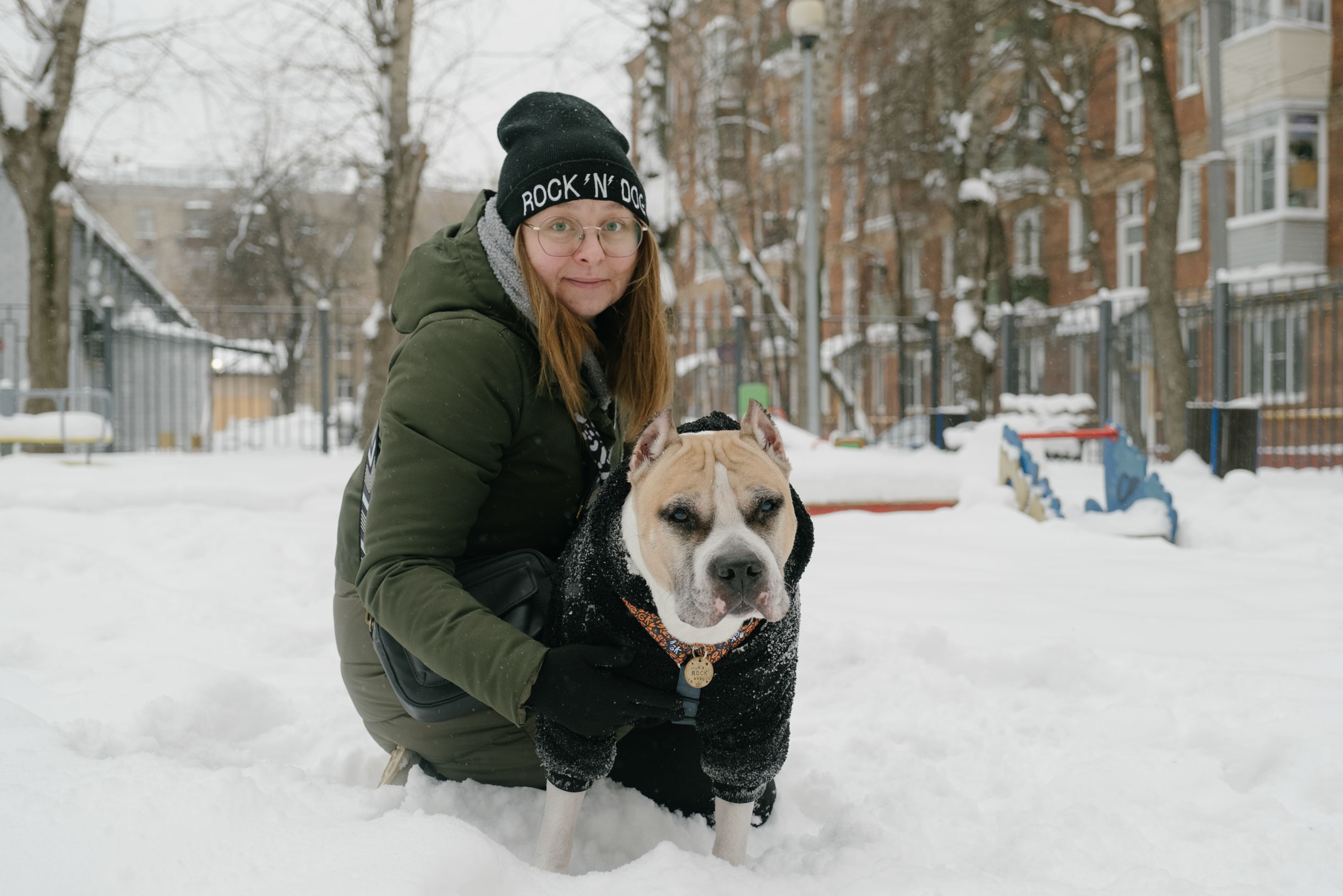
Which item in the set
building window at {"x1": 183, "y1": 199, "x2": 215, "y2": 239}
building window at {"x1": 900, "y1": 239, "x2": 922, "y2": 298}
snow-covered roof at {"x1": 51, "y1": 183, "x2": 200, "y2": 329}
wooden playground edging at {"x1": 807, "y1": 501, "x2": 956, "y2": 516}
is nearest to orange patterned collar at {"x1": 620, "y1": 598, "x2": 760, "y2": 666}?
wooden playground edging at {"x1": 807, "y1": 501, "x2": 956, "y2": 516}

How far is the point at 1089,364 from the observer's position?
47.4 ft

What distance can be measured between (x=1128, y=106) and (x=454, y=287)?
23362 mm

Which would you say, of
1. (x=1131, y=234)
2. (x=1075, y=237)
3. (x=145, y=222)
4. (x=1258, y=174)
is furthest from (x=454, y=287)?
(x=145, y=222)

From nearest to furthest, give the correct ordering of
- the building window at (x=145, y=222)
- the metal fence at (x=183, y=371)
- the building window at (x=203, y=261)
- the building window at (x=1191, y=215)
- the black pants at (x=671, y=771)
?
the black pants at (x=671, y=771) → the metal fence at (x=183, y=371) → the building window at (x=1191, y=215) → the building window at (x=203, y=261) → the building window at (x=145, y=222)

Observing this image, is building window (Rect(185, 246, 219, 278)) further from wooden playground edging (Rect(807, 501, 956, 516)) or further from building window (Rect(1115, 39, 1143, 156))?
wooden playground edging (Rect(807, 501, 956, 516))

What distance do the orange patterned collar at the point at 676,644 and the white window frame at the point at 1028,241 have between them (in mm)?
23746

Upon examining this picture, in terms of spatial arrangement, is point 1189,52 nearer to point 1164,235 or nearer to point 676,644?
point 1164,235

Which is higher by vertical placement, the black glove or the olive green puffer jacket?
the olive green puffer jacket

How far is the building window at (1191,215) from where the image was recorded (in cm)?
1914

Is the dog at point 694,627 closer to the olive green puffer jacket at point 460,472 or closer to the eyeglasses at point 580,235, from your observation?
the olive green puffer jacket at point 460,472

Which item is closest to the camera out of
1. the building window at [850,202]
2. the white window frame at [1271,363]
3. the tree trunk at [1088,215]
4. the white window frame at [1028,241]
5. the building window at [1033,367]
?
the white window frame at [1271,363]

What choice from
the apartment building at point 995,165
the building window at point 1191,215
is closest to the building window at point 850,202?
the apartment building at point 995,165

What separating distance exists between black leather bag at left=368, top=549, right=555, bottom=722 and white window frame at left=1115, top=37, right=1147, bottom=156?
2212cm

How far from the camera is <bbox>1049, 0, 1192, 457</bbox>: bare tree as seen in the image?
38.2ft
